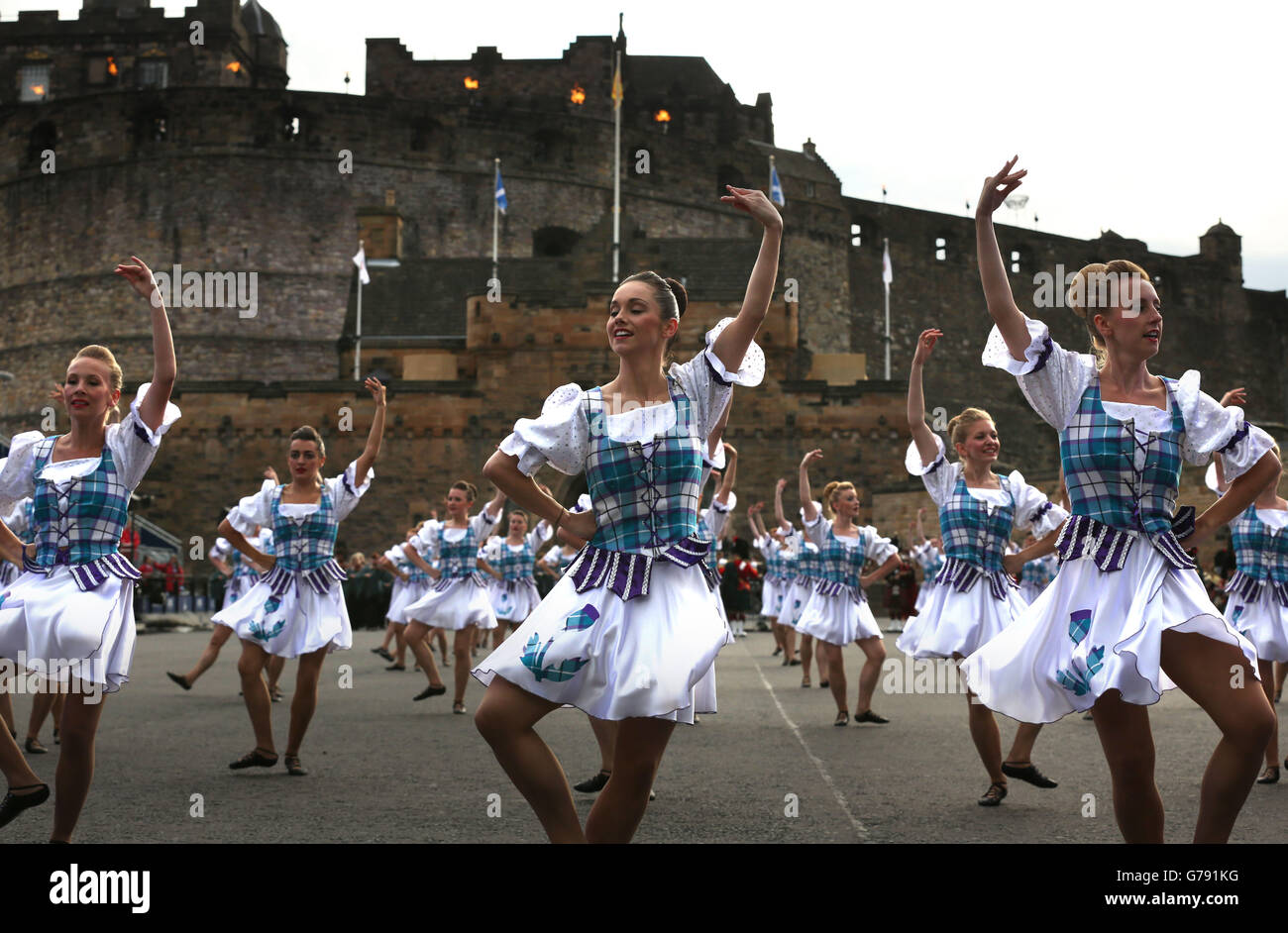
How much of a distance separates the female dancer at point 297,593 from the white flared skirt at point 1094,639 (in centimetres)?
443

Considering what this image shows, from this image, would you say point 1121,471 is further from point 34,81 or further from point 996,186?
point 34,81

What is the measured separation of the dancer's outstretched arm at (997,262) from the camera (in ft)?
15.4

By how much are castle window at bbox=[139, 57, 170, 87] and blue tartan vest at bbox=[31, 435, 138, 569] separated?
67530mm

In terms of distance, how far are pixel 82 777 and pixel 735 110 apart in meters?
69.4

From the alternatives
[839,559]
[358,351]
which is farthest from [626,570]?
[358,351]

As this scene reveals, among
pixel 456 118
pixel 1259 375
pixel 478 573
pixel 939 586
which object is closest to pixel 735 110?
pixel 456 118

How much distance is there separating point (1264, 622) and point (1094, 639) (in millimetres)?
5434

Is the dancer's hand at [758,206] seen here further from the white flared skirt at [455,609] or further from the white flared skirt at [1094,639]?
the white flared skirt at [455,609]

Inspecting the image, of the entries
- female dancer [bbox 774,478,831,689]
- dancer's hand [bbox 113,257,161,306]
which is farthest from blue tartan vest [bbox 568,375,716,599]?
female dancer [bbox 774,478,831,689]

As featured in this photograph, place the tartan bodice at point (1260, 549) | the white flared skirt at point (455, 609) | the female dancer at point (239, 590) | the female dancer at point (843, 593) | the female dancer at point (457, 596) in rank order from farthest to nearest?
the white flared skirt at point (455, 609) → the female dancer at point (457, 596) → the female dancer at point (239, 590) → the female dancer at point (843, 593) → the tartan bodice at point (1260, 549)

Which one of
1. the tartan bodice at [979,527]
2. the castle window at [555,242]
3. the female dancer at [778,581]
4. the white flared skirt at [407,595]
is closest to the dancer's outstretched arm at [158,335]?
the tartan bodice at [979,527]

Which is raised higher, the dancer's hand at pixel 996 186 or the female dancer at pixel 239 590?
the dancer's hand at pixel 996 186

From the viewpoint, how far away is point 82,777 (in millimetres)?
5480
